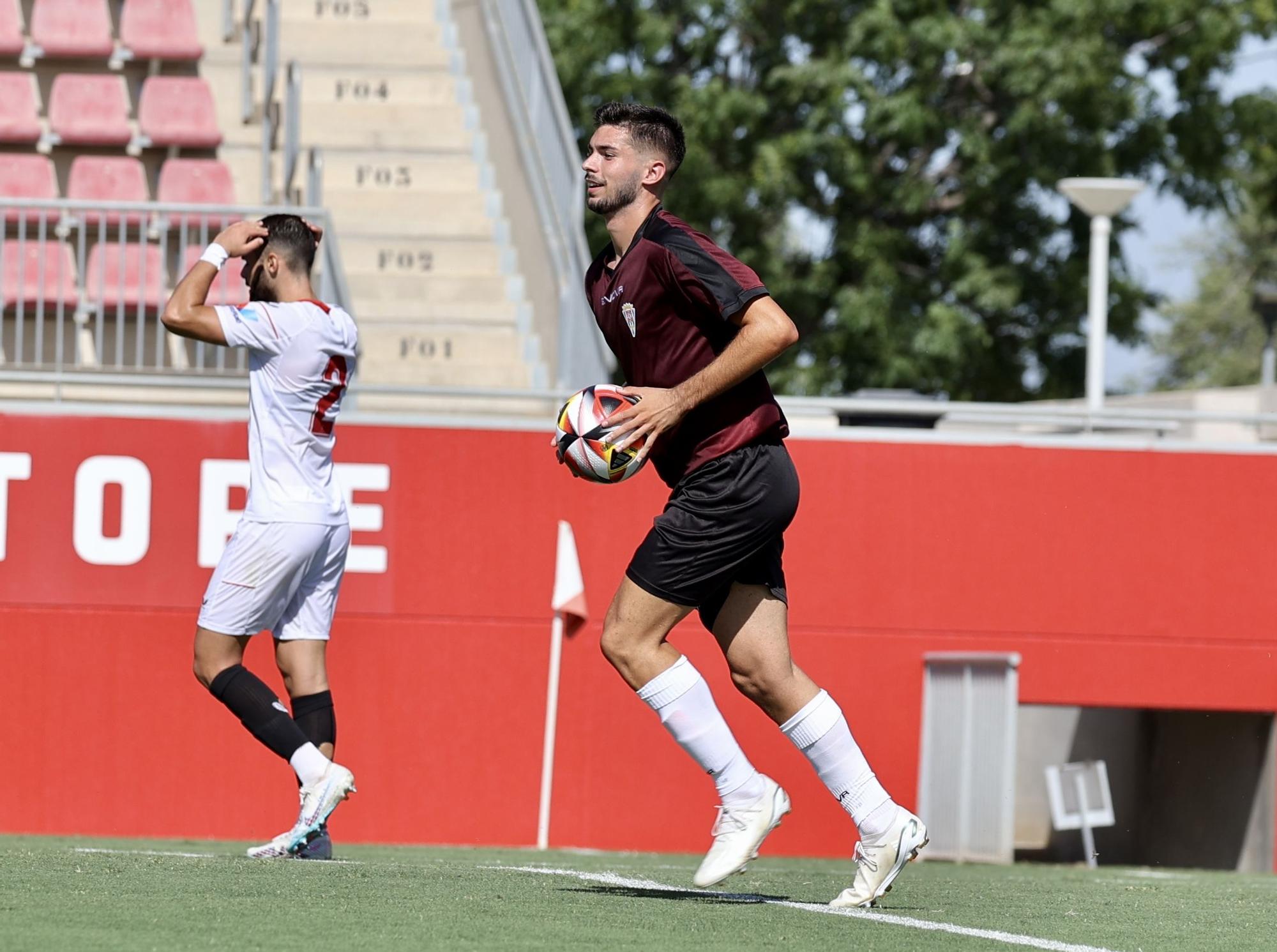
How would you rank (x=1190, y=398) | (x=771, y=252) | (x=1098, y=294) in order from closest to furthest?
1. (x=1098, y=294)
2. (x=1190, y=398)
3. (x=771, y=252)

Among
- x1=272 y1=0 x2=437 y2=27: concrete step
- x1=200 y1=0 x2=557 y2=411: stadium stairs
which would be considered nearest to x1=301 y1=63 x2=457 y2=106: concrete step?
x1=200 y1=0 x2=557 y2=411: stadium stairs

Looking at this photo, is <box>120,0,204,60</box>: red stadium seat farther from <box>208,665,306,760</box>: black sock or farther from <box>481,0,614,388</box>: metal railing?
<box>208,665,306,760</box>: black sock

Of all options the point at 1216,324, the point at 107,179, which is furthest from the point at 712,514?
the point at 1216,324

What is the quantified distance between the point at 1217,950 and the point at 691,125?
21586 mm

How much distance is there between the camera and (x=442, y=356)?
14.0 metres

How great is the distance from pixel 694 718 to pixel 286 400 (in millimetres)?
2375

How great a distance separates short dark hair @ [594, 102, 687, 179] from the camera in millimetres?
5309

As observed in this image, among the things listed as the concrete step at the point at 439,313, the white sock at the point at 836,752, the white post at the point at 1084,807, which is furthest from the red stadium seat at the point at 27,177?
the white sock at the point at 836,752

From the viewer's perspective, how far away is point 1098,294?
14.1 meters

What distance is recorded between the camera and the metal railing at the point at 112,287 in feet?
34.9

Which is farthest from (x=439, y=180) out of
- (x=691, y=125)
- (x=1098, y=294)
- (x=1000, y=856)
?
(x=691, y=125)

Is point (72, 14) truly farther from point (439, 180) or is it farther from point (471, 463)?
point (471, 463)

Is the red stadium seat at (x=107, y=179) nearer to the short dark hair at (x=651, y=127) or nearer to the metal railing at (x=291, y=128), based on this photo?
the metal railing at (x=291, y=128)

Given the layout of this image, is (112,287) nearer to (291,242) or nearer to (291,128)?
(291,128)
